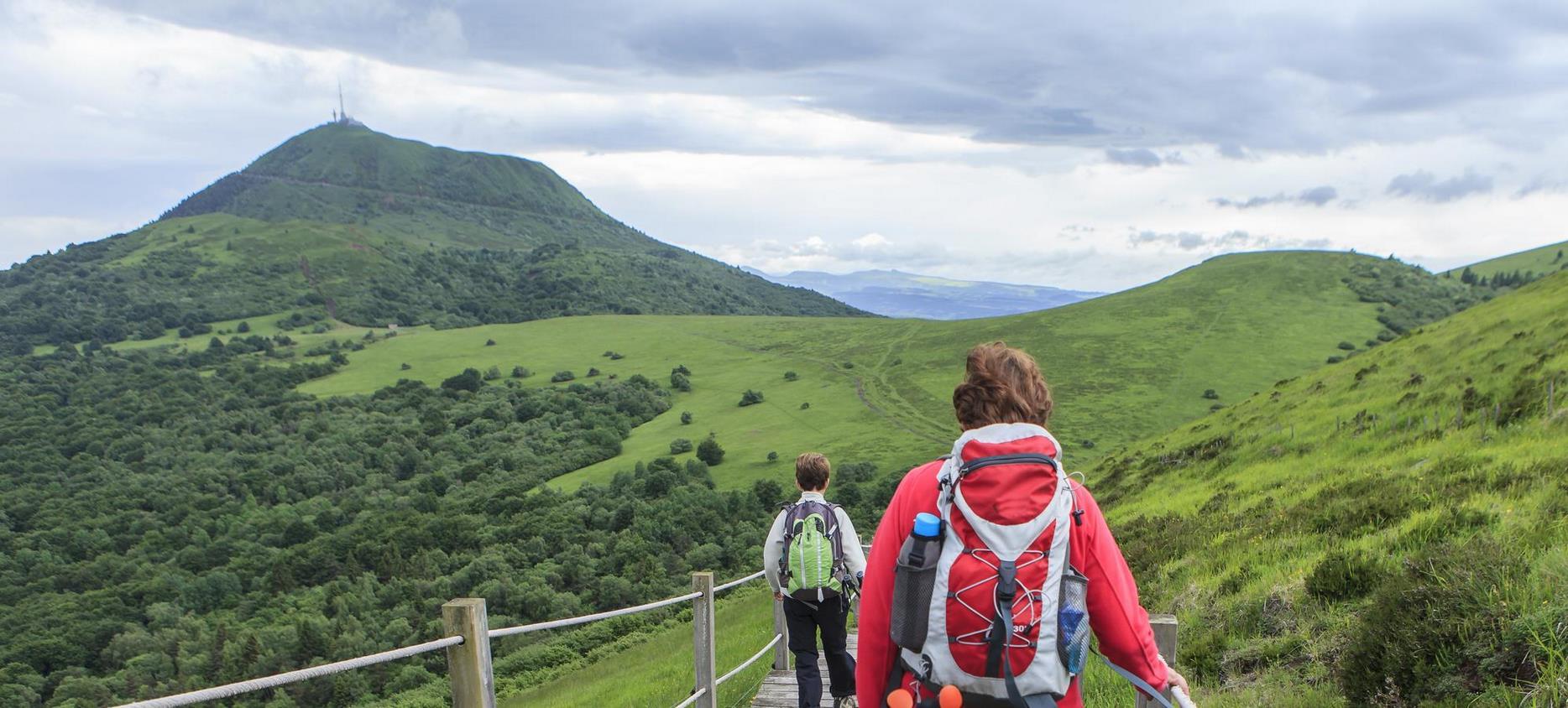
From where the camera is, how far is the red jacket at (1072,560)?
2.53 m

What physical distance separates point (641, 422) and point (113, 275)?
538 feet

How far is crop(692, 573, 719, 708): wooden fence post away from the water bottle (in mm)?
3972

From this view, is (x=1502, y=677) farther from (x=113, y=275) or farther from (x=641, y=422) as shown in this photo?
(x=113, y=275)

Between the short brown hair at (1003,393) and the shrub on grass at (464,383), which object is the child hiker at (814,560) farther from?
the shrub on grass at (464,383)

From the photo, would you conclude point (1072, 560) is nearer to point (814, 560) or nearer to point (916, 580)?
point (916, 580)

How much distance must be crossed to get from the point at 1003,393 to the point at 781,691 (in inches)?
233

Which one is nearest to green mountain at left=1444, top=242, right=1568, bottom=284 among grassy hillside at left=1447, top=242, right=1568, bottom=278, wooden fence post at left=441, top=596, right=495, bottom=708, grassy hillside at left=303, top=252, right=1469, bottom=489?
grassy hillside at left=1447, top=242, right=1568, bottom=278

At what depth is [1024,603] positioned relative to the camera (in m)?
2.52

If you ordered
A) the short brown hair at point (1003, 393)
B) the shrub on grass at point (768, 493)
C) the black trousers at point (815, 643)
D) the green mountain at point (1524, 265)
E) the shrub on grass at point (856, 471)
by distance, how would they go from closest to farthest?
the short brown hair at point (1003, 393)
the black trousers at point (815, 643)
the shrub on grass at point (856, 471)
the shrub on grass at point (768, 493)
the green mountain at point (1524, 265)

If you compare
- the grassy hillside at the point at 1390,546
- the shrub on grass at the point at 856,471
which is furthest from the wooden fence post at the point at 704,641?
the shrub on grass at the point at 856,471

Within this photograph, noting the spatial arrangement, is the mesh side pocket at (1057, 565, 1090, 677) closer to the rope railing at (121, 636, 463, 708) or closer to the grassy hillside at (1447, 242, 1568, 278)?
the rope railing at (121, 636, 463, 708)

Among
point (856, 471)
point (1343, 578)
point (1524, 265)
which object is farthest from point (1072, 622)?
point (1524, 265)

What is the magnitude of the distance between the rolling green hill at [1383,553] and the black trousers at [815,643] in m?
1.70

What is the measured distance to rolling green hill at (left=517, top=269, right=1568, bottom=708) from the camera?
4.01 m
